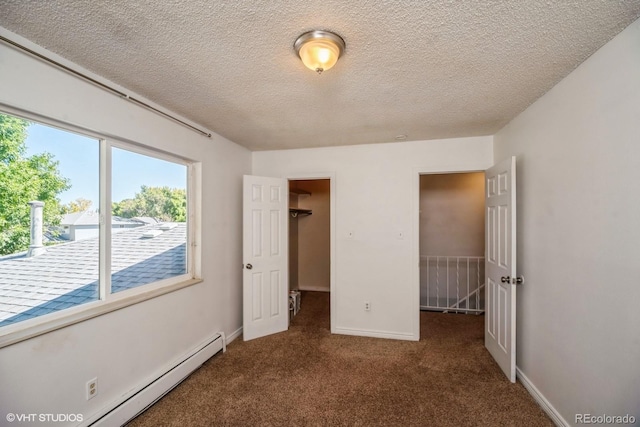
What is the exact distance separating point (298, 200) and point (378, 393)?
3913mm

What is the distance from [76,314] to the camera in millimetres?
1762

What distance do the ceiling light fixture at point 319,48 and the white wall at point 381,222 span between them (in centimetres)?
→ 208

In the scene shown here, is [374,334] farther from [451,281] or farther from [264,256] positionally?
[451,281]

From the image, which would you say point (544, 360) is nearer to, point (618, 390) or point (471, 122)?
point (618, 390)

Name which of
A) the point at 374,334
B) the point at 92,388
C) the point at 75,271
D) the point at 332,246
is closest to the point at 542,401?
the point at 374,334

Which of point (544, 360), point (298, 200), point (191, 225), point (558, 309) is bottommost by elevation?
point (544, 360)

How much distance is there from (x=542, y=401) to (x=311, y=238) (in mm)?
4087

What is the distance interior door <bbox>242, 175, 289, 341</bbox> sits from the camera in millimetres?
3377

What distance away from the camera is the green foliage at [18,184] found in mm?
1451

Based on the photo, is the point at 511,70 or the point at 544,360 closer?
the point at 511,70

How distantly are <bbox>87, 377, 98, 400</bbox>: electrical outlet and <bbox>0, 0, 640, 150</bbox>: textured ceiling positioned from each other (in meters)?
2.00

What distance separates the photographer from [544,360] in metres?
2.10

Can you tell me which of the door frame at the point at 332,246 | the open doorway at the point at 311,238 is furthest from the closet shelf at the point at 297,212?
the door frame at the point at 332,246

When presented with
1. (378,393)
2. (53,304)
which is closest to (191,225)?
(53,304)
